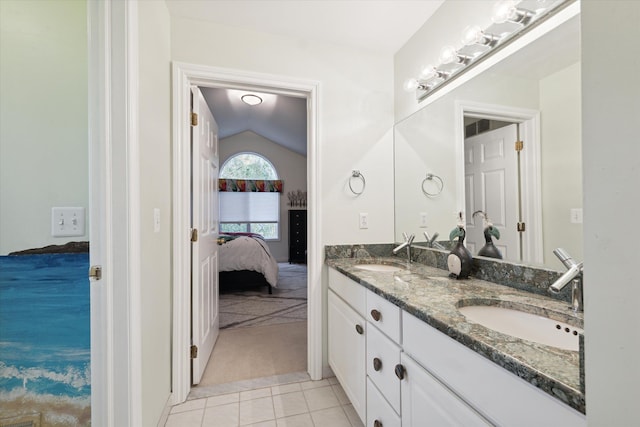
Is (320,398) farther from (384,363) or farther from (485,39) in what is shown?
(485,39)

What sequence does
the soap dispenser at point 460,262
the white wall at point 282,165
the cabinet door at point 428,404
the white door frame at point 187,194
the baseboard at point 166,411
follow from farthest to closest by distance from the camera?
the white wall at point 282,165 → the white door frame at point 187,194 → the baseboard at point 166,411 → the soap dispenser at point 460,262 → the cabinet door at point 428,404

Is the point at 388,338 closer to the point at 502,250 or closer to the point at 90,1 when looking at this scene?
the point at 502,250

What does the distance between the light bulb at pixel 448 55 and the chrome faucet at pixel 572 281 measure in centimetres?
114

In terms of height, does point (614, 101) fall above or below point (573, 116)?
Result: below

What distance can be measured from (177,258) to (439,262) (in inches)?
62.6

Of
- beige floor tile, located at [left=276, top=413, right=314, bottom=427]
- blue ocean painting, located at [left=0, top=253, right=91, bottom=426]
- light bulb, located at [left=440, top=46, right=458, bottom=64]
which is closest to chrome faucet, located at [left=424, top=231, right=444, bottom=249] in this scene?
Result: light bulb, located at [left=440, top=46, right=458, bottom=64]

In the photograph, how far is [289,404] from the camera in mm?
1676

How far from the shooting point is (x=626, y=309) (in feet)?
1.12

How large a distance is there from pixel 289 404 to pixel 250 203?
546cm

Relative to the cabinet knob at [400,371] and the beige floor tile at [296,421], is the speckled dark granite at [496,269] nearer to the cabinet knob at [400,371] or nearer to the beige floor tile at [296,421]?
the cabinet knob at [400,371]

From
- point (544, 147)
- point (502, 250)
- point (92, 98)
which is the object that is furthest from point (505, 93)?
point (92, 98)

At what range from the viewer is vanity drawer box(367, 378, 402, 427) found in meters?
1.10

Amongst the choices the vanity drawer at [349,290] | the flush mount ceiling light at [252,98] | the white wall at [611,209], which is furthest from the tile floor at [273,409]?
the flush mount ceiling light at [252,98]

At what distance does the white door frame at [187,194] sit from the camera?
1708 mm
